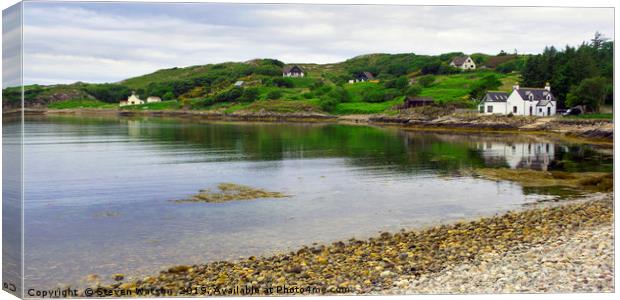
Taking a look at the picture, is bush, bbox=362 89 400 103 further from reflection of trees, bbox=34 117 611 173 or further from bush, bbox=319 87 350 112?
reflection of trees, bbox=34 117 611 173

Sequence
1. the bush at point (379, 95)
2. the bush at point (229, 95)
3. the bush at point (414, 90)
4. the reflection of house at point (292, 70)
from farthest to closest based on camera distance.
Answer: the bush at point (379, 95) < the bush at point (414, 90) < the bush at point (229, 95) < the reflection of house at point (292, 70)

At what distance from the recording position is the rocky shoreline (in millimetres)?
10570

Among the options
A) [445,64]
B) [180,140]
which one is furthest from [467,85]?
[180,140]

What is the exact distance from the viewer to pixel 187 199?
20.8m

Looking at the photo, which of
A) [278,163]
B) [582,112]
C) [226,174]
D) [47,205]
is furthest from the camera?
[582,112]

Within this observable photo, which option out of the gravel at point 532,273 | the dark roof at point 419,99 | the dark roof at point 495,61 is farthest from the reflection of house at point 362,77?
the gravel at point 532,273

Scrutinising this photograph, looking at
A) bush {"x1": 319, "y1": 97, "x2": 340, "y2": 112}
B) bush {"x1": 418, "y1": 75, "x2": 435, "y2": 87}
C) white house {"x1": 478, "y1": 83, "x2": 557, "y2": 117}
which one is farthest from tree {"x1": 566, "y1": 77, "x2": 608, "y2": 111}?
bush {"x1": 319, "y1": 97, "x2": 340, "y2": 112}

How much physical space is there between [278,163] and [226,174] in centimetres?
524

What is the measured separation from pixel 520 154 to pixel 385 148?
9388 millimetres

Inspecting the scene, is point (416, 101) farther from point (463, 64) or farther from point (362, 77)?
point (463, 64)

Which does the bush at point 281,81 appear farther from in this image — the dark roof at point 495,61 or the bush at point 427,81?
the dark roof at point 495,61

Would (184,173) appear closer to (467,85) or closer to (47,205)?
(47,205)

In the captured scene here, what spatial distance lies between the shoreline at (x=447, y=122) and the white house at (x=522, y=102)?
0.92 m

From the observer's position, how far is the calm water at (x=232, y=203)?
14328 millimetres
